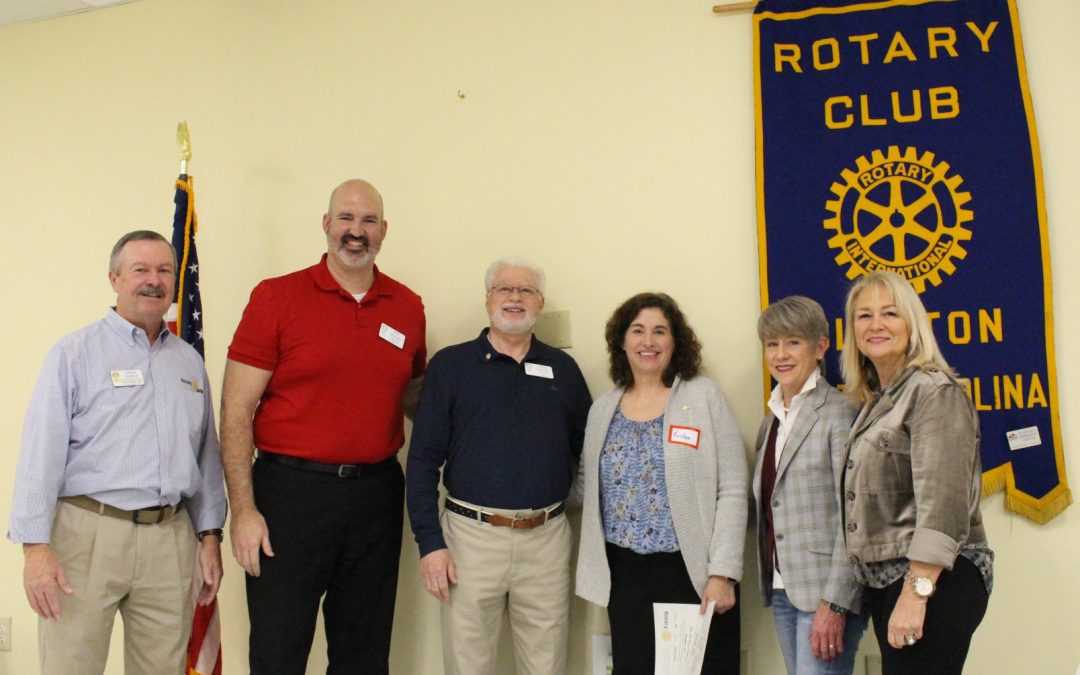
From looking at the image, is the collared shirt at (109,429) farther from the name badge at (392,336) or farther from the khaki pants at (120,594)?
the name badge at (392,336)

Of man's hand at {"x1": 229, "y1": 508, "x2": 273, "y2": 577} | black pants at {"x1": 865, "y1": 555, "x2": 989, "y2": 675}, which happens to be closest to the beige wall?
man's hand at {"x1": 229, "y1": 508, "x2": 273, "y2": 577}

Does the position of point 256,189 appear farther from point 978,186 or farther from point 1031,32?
point 1031,32

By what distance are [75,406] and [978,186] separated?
2.70 meters

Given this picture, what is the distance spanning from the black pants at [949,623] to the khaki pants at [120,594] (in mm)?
1870

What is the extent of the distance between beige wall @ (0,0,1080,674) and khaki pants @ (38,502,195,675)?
32.5 inches

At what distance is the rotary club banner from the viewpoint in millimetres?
2396

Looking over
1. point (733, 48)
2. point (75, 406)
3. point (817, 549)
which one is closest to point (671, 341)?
point (817, 549)

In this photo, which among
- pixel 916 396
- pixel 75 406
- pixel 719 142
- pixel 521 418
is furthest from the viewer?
pixel 719 142

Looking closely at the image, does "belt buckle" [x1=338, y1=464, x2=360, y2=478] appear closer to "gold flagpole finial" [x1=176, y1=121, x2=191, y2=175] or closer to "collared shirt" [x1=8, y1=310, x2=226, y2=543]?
"collared shirt" [x1=8, y1=310, x2=226, y2=543]

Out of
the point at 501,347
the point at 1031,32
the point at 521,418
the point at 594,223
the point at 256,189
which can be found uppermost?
the point at 1031,32

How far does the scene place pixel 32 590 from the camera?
78.2 inches

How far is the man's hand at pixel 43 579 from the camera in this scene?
78.1 inches

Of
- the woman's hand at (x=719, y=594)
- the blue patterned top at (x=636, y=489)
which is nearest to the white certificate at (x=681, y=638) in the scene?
the woman's hand at (x=719, y=594)

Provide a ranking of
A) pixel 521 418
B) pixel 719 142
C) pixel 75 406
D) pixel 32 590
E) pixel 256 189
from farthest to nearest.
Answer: pixel 256 189 → pixel 719 142 → pixel 521 418 → pixel 75 406 → pixel 32 590
